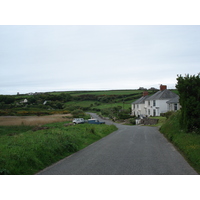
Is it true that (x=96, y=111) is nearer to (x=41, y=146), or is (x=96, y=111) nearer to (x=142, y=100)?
(x=142, y=100)

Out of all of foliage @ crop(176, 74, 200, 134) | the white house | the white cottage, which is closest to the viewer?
foliage @ crop(176, 74, 200, 134)

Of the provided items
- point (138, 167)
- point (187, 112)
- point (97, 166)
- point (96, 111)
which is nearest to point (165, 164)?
point (138, 167)

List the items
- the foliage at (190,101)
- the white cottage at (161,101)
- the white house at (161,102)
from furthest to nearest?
1. the white cottage at (161,101)
2. the white house at (161,102)
3. the foliage at (190,101)

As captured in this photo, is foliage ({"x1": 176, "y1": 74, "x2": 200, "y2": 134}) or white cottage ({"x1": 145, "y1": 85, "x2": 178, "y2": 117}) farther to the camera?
white cottage ({"x1": 145, "y1": 85, "x2": 178, "y2": 117})

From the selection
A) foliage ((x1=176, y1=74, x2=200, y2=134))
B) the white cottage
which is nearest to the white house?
the white cottage

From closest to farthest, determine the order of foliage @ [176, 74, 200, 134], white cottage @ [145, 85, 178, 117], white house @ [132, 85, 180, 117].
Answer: foliage @ [176, 74, 200, 134]
white house @ [132, 85, 180, 117]
white cottage @ [145, 85, 178, 117]

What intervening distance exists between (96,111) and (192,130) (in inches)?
3187

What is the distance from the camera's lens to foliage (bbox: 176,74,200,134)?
18.9m

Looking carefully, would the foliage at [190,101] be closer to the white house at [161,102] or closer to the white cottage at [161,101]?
the white house at [161,102]

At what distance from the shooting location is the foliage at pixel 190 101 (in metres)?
18.9

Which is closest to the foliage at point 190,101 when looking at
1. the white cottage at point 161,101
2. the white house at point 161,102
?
the white house at point 161,102

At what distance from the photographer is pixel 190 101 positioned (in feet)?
62.6

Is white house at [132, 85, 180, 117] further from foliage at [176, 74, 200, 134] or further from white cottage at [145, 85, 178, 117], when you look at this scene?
foliage at [176, 74, 200, 134]

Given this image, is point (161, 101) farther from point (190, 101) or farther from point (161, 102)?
point (190, 101)
